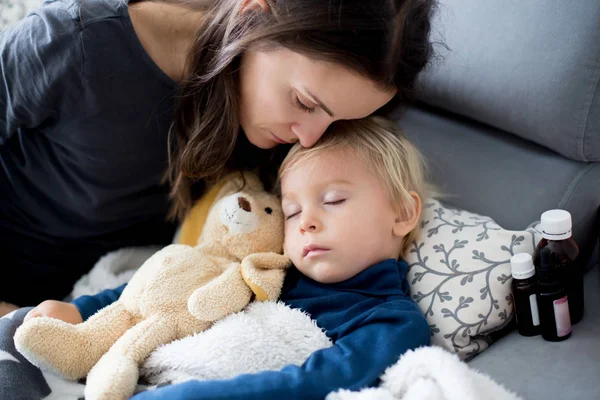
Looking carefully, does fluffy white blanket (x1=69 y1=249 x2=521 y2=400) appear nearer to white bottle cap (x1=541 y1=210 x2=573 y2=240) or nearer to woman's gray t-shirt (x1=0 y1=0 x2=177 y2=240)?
white bottle cap (x1=541 y1=210 x2=573 y2=240)

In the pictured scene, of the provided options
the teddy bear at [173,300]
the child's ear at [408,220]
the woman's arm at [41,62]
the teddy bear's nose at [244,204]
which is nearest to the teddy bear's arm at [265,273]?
the teddy bear at [173,300]

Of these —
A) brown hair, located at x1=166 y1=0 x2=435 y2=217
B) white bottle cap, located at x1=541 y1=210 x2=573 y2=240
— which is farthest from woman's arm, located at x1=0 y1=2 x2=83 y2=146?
white bottle cap, located at x1=541 y1=210 x2=573 y2=240

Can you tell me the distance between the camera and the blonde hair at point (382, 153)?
50.1 inches

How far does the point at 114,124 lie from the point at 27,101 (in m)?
0.17

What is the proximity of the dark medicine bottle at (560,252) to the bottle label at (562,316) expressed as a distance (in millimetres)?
34

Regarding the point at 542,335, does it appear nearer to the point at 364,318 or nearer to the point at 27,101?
the point at 364,318

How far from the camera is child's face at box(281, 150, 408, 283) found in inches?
47.9

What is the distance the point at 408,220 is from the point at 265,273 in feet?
0.98

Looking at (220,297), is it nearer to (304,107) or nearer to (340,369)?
(340,369)

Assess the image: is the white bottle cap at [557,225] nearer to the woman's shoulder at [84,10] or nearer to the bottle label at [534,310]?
the bottle label at [534,310]

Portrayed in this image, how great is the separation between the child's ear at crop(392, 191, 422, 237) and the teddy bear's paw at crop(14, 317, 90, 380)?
620 millimetres

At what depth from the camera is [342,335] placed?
1154mm

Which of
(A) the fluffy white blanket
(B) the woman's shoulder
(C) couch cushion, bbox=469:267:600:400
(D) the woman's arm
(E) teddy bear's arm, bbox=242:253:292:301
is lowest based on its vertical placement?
(C) couch cushion, bbox=469:267:600:400

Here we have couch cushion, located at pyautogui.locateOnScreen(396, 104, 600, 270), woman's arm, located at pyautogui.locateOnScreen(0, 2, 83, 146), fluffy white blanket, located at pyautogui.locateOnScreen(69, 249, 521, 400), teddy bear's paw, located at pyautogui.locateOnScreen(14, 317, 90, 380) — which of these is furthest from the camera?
couch cushion, located at pyautogui.locateOnScreen(396, 104, 600, 270)
